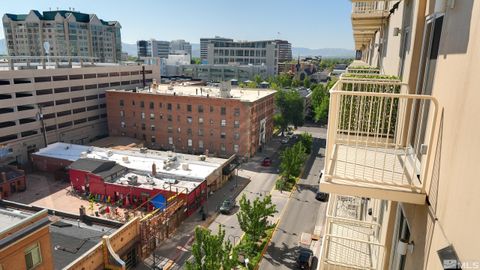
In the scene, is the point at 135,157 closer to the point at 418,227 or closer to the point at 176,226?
the point at 176,226

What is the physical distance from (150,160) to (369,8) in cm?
3284

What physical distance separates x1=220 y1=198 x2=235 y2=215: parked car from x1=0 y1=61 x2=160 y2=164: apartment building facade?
3301cm

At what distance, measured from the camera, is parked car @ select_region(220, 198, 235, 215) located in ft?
110

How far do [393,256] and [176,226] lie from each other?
1056 inches

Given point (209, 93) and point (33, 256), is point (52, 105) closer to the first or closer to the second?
point (209, 93)

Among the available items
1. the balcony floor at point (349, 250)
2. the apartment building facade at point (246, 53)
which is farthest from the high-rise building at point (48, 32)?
the balcony floor at point (349, 250)

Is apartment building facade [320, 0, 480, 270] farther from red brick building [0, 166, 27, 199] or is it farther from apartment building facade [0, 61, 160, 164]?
apartment building facade [0, 61, 160, 164]

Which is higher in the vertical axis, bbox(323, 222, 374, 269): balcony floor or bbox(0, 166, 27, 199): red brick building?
bbox(323, 222, 374, 269): balcony floor

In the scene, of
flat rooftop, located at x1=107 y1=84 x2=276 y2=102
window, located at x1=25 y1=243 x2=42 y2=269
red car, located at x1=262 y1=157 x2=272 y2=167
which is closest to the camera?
window, located at x1=25 y1=243 x2=42 y2=269

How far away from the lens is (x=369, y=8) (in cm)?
1384

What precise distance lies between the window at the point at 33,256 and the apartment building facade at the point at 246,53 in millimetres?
127521

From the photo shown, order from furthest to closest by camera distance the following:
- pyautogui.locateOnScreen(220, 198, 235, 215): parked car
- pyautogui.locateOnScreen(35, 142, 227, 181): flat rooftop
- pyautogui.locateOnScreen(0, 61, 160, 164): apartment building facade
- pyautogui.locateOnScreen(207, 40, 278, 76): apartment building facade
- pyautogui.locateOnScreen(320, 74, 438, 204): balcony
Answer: pyautogui.locateOnScreen(207, 40, 278, 76): apartment building facade < pyautogui.locateOnScreen(0, 61, 160, 164): apartment building facade < pyautogui.locateOnScreen(35, 142, 227, 181): flat rooftop < pyautogui.locateOnScreen(220, 198, 235, 215): parked car < pyautogui.locateOnScreen(320, 74, 438, 204): balcony

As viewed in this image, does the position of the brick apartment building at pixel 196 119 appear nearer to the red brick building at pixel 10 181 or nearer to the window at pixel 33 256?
the red brick building at pixel 10 181

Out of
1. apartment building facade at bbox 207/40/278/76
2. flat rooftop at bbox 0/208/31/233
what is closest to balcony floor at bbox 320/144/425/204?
flat rooftop at bbox 0/208/31/233
